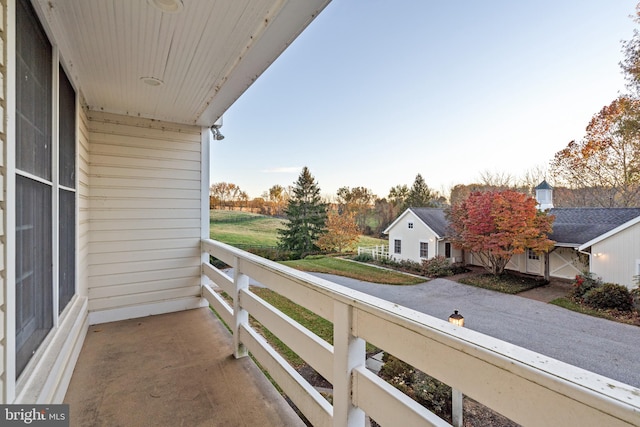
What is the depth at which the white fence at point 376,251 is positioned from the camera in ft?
18.4

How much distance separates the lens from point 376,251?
582 centimetres

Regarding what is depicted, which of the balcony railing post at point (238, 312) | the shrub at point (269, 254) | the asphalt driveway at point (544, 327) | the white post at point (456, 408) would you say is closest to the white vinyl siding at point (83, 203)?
the balcony railing post at point (238, 312)

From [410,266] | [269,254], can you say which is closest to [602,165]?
[410,266]

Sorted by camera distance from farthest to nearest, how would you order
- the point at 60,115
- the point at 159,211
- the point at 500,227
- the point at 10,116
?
the point at 500,227
the point at 159,211
the point at 60,115
the point at 10,116

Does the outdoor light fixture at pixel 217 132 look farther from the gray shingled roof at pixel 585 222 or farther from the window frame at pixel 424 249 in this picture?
the window frame at pixel 424 249

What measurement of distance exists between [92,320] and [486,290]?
14.1 ft

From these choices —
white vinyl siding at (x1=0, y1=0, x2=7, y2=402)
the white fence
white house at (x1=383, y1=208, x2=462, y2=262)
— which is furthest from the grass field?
white vinyl siding at (x1=0, y1=0, x2=7, y2=402)

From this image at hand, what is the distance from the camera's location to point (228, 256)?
2342 mm

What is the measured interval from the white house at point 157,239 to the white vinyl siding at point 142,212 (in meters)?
0.01

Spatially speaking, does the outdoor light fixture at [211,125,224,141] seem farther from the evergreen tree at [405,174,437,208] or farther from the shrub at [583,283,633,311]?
the evergreen tree at [405,174,437,208]

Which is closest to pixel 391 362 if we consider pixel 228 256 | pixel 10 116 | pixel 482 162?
pixel 228 256

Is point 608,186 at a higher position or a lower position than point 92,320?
higher

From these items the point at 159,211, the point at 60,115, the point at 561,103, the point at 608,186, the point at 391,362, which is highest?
the point at 561,103

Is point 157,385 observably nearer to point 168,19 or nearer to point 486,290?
point 168,19
